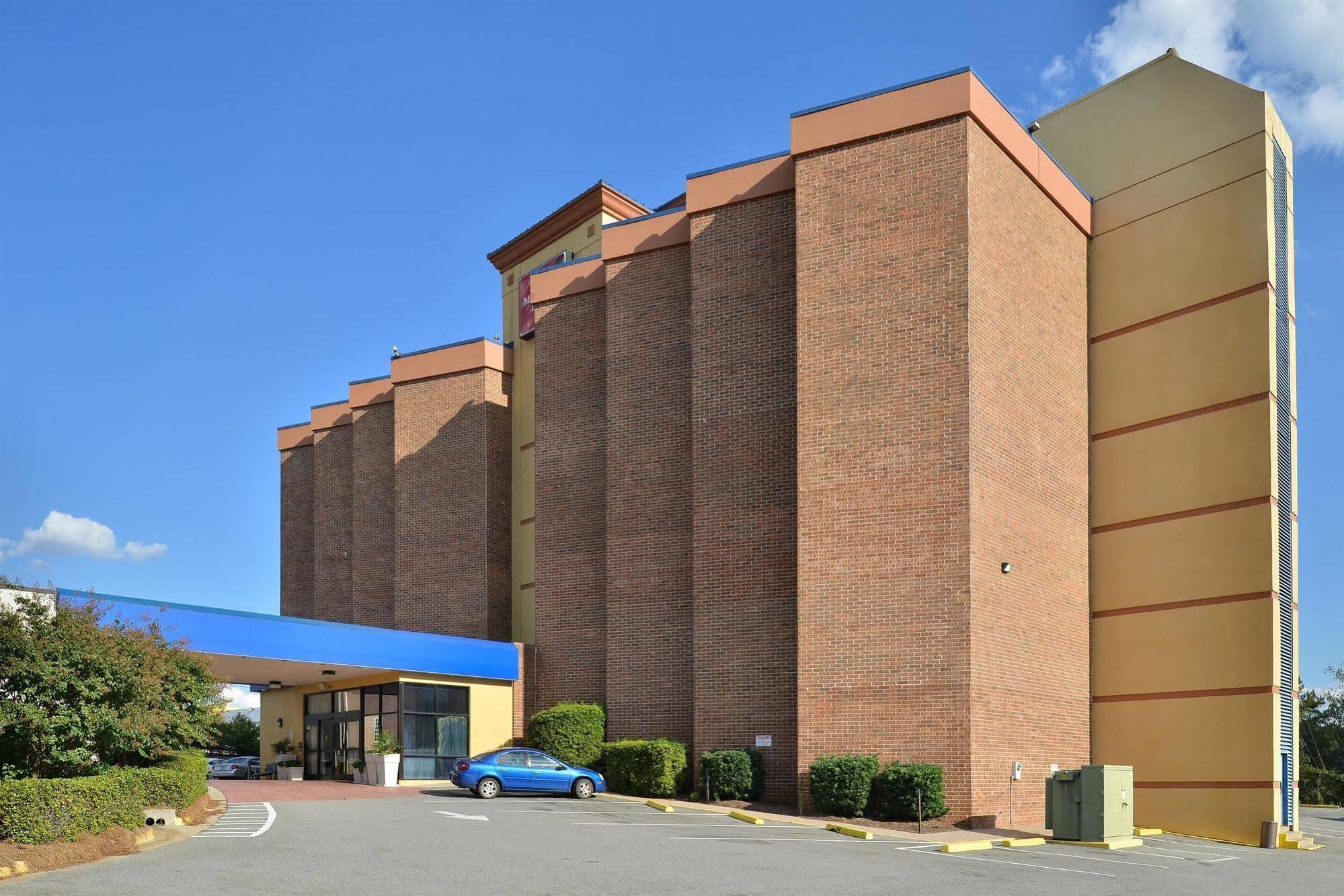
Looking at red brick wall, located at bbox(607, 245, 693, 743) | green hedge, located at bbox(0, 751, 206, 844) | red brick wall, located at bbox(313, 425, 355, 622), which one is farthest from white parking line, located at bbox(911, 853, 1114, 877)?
red brick wall, located at bbox(313, 425, 355, 622)

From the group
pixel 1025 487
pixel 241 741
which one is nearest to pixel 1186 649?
pixel 1025 487

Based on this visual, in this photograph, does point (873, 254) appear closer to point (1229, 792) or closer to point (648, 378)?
point (648, 378)

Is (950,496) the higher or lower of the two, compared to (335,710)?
higher

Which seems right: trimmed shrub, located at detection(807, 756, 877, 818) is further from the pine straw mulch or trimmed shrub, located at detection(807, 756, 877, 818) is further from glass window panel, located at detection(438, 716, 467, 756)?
the pine straw mulch

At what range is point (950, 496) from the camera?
86.9 feet

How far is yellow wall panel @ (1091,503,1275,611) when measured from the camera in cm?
2789

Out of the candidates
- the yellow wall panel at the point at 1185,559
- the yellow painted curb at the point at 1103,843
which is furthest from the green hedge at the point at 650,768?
the yellow wall panel at the point at 1185,559

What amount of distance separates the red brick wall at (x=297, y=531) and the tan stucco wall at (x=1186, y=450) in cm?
3072

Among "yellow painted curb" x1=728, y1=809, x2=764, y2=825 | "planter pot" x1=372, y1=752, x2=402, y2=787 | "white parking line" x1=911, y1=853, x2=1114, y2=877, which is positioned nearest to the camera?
"white parking line" x1=911, y1=853, x2=1114, y2=877

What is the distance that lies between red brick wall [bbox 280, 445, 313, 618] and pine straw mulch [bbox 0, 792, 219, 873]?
31.4 m

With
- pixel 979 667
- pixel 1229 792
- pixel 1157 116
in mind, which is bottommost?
pixel 1229 792

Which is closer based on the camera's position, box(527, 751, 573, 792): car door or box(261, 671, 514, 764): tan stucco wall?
box(527, 751, 573, 792): car door

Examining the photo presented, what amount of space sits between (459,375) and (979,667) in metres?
20.7

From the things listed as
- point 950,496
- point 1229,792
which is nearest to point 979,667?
point 950,496
